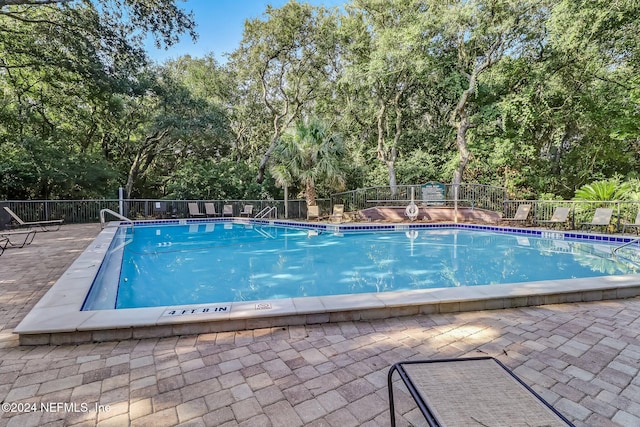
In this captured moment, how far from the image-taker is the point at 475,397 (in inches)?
43.9

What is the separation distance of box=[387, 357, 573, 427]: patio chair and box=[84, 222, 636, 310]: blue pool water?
3.03m

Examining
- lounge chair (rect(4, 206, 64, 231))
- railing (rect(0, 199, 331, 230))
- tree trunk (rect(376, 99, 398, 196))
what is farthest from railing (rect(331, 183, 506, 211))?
lounge chair (rect(4, 206, 64, 231))

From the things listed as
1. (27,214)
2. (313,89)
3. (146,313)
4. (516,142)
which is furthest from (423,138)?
(27,214)

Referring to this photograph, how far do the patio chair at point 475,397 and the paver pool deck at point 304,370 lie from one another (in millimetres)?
450

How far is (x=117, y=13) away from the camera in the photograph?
8.95 m

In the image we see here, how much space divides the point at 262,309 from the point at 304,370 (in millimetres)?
835

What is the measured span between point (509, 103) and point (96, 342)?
44.1 ft

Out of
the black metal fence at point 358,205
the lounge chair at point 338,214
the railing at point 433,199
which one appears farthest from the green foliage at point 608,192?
the lounge chair at point 338,214

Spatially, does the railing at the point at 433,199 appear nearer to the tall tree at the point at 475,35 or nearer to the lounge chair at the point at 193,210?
the tall tree at the point at 475,35

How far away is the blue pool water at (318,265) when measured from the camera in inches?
169

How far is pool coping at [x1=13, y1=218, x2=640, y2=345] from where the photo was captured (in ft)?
7.75

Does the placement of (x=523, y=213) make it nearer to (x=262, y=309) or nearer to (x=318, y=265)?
(x=318, y=265)

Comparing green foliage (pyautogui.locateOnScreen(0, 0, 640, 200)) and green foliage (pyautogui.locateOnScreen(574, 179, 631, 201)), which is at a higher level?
green foliage (pyautogui.locateOnScreen(0, 0, 640, 200))

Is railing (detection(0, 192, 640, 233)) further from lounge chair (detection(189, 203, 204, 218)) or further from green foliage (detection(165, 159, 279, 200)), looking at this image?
green foliage (detection(165, 159, 279, 200))
